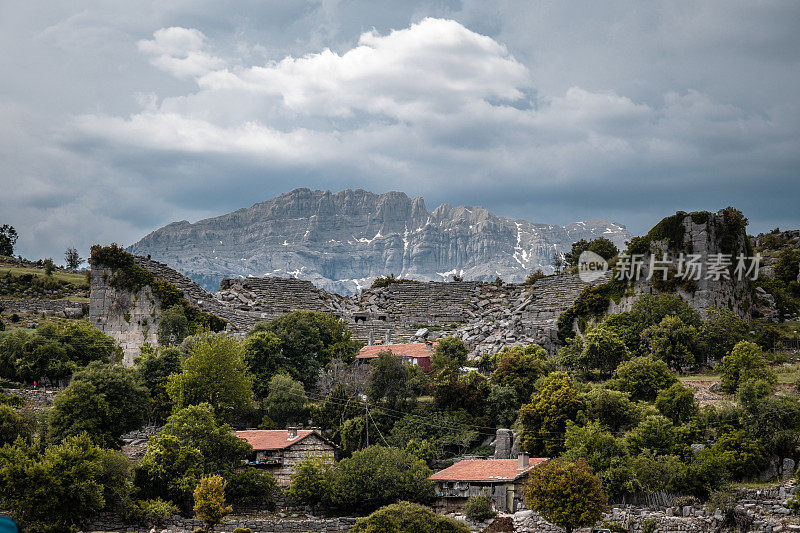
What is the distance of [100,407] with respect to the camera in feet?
141

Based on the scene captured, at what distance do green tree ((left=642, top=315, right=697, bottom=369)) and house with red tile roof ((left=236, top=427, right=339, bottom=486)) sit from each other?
19.6m

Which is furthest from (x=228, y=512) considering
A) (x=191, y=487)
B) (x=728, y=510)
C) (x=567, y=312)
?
(x=567, y=312)

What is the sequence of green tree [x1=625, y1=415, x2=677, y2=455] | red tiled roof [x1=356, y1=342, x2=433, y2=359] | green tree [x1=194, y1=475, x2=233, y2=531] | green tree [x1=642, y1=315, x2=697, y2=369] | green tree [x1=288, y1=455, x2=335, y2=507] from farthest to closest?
red tiled roof [x1=356, y1=342, x2=433, y2=359], green tree [x1=642, y1=315, x2=697, y2=369], green tree [x1=288, y1=455, x2=335, y2=507], green tree [x1=625, y1=415, x2=677, y2=455], green tree [x1=194, y1=475, x2=233, y2=531]

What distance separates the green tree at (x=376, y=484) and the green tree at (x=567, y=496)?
19.5ft

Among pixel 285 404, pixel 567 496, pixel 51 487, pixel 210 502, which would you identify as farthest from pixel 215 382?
pixel 567 496

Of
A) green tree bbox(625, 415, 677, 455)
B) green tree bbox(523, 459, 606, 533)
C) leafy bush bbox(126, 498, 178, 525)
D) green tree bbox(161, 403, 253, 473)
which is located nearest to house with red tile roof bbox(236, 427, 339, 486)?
green tree bbox(161, 403, 253, 473)

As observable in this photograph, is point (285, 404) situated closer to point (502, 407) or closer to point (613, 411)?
point (502, 407)

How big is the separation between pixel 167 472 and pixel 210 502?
4.16m

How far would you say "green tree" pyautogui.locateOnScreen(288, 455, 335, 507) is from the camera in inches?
1610

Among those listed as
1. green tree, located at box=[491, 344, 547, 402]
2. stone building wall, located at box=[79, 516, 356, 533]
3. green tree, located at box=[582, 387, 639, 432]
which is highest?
green tree, located at box=[491, 344, 547, 402]

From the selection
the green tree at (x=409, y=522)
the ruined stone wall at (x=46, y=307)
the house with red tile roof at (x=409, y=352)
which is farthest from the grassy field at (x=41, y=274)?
the green tree at (x=409, y=522)

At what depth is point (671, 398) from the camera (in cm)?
4194

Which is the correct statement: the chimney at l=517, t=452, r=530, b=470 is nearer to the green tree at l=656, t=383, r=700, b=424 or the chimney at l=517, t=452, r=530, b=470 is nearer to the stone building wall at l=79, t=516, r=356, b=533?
the green tree at l=656, t=383, r=700, b=424

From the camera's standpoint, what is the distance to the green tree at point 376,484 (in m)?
40.5
